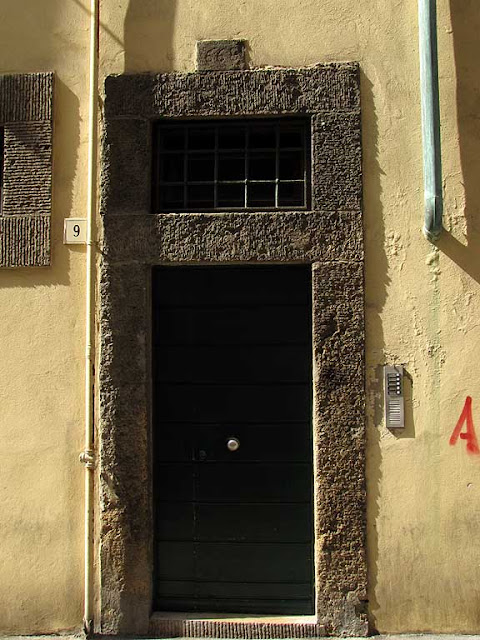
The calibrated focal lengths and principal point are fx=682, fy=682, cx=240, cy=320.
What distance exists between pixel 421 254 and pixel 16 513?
3002 mm

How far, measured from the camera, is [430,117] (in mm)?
4039

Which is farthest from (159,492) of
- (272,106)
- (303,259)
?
(272,106)

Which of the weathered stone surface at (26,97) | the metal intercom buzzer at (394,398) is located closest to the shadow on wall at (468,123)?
the metal intercom buzzer at (394,398)

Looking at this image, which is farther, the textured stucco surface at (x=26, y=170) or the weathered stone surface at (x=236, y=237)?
the textured stucco surface at (x=26, y=170)

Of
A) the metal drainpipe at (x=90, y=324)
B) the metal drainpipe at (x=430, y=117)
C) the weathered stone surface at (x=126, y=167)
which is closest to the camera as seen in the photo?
the metal drainpipe at (x=430, y=117)

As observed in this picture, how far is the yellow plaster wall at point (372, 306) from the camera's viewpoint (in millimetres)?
4086

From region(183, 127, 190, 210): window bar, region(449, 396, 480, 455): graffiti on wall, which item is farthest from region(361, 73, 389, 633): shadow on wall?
region(183, 127, 190, 210): window bar

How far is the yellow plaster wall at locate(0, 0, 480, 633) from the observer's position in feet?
13.4

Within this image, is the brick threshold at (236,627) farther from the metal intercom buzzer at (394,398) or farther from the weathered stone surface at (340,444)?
the metal intercom buzzer at (394,398)

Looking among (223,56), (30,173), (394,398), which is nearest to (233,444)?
(394,398)

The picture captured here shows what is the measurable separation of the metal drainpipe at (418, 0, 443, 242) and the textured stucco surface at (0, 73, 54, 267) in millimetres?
2345

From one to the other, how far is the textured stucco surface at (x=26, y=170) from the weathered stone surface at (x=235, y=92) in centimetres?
43

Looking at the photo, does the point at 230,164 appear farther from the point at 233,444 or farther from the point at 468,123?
the point at 233,444

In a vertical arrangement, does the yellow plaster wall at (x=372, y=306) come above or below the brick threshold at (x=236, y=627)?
above
